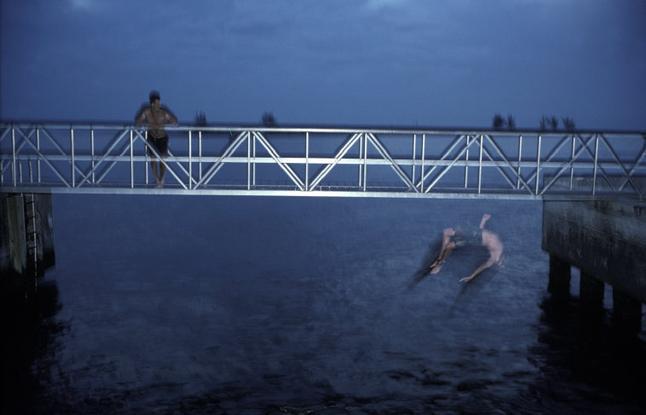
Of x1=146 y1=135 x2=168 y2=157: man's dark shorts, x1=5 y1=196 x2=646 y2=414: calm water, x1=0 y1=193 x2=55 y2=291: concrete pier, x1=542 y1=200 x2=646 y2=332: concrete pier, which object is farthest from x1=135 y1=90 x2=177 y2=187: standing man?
x1=542 y1=200 x2=646 y2=332: concrete pier

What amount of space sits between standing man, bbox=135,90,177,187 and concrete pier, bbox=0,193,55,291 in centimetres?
679

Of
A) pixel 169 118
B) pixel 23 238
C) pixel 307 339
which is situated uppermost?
pixel 169 118

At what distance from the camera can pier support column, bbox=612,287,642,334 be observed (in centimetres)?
2144

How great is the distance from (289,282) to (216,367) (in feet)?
40.7

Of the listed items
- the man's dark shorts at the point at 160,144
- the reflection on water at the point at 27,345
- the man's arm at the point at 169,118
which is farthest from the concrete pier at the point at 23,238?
the man's arm at the point at 169,118

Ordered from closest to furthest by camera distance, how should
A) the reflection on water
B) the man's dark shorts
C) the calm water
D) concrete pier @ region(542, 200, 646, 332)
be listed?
the reflection on water, the calm water, the man's dark shorts, concrete pier @ region(542, 200, 646, 332)

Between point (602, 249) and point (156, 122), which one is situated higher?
point (156, 122)

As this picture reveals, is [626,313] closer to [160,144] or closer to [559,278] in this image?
[559,278]

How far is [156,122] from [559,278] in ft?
61.5

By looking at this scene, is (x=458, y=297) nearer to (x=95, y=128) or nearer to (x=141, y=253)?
(x=95, y=128)

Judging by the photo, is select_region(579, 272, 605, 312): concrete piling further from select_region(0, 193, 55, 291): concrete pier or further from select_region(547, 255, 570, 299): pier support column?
select_region(0, 193, 55, 291): concrete pier

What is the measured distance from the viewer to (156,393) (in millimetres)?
17469

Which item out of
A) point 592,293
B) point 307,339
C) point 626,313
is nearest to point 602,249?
point 626,313

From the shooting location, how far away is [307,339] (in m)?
22.5
